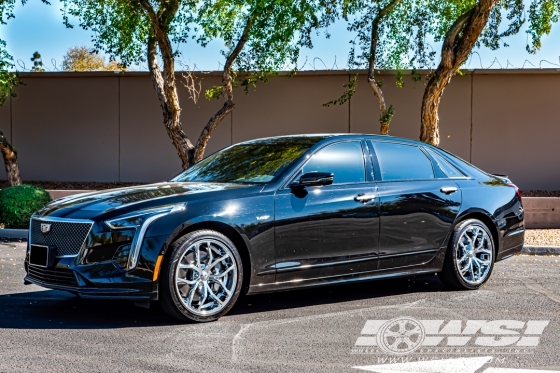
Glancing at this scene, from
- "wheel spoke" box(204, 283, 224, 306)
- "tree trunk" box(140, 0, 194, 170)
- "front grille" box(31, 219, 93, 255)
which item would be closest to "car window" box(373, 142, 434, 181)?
"wheel spoke" box(204, 283, 224, 306)

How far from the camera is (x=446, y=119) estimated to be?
19.0 meters

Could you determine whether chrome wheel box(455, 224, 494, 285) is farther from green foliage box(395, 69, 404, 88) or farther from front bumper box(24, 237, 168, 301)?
green foliage box(395, 69, 404, 88)

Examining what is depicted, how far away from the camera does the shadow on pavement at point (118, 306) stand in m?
6.65

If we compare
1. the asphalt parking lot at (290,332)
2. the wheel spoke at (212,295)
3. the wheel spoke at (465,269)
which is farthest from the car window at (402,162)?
the wheel spoke at (212,295)

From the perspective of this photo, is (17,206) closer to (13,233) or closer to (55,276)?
(13,233)

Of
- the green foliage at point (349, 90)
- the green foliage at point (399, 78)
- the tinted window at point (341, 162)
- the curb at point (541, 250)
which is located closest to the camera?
the tinted window at point (341, 162)

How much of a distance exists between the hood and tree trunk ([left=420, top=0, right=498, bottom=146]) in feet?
27.7

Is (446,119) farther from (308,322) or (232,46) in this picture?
(308,322)

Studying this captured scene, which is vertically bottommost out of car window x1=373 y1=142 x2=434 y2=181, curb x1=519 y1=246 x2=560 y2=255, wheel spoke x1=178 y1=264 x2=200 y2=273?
curb x1=519 y1=246 x2=560 y2=255

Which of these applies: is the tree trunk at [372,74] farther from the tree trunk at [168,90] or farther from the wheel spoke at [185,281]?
the wheel spoke at [185,281]

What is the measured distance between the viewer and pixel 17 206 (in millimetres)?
13641

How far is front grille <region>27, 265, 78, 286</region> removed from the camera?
651 cm

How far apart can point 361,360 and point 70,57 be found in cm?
3810
